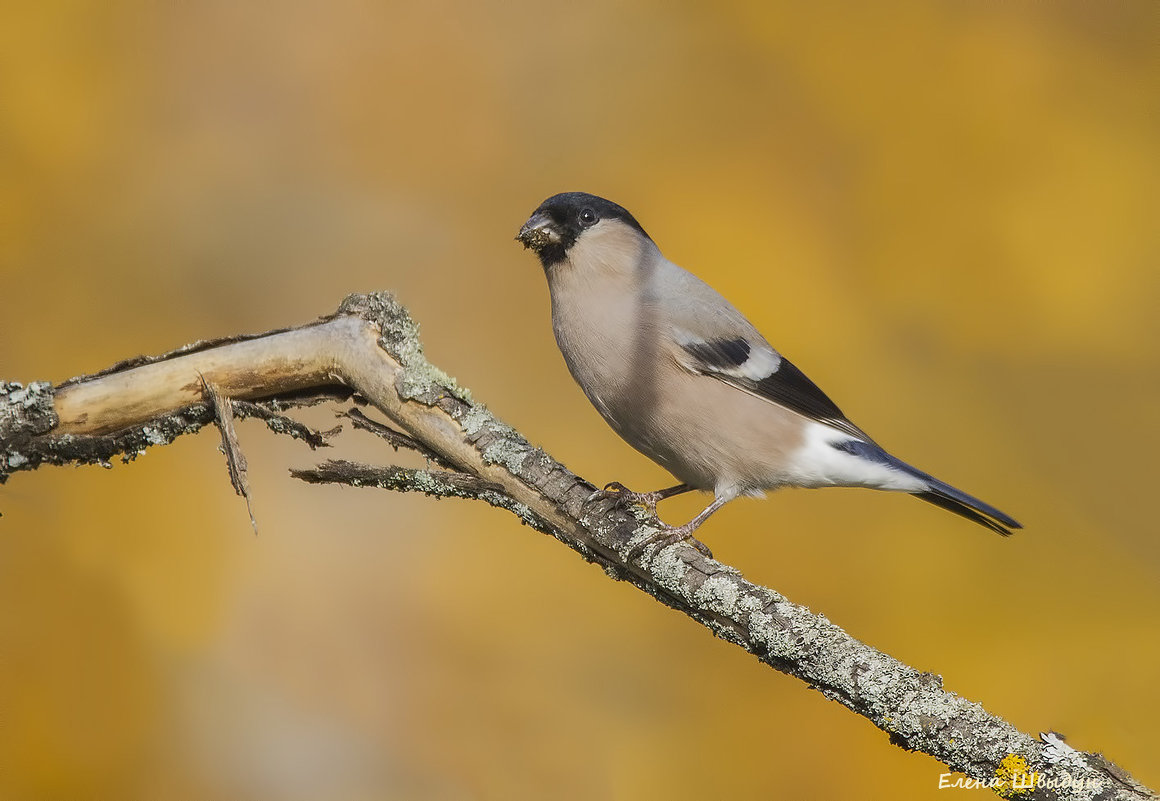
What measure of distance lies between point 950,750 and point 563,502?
113cm

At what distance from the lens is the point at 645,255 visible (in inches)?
138

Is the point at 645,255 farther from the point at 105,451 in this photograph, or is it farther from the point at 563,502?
the point at 105,451

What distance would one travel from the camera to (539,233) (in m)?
3.34

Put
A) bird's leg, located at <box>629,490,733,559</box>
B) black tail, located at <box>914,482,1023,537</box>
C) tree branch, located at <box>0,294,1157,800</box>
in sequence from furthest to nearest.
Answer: black tail, located at <box>914,482,1023,537</box> → bird's leg, located at <box>629,490,733,559</box> → tree branch, located at <box>0,294,1157,800</box>

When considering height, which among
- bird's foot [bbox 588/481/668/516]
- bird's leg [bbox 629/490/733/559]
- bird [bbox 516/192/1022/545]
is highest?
bird [bbox 516/192/1022/545]

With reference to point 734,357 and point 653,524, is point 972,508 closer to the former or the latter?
point 734,357

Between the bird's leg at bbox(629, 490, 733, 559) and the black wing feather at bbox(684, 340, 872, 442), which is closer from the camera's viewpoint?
the bird's leg at bbox(629, 490, 733, 559)

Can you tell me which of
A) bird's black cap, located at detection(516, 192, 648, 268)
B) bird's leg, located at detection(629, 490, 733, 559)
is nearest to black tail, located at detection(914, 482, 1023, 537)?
bird's leg, located at detection(629, 490, 733, 559)

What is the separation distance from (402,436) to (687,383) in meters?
1.02

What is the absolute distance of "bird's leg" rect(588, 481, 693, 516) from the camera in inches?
105

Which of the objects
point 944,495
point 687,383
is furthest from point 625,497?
point 944,495

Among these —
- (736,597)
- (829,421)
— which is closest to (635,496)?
(736,597)

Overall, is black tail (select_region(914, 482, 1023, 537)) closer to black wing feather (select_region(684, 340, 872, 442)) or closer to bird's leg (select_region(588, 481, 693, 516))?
black wing feather (select_region(684, 340, 872, 442))

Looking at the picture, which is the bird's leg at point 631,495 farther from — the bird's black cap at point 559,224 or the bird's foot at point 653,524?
the bird's black cap at point 559,224
